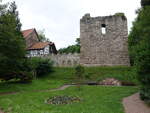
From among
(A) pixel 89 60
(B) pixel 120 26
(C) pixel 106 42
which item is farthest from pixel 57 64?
(B) pixel 120 26

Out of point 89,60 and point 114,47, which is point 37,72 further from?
point 114,47

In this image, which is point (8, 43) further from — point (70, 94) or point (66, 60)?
point (66, 60)

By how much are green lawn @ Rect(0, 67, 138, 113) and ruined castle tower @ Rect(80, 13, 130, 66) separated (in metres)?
2.49

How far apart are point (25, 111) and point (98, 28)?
24639 mm

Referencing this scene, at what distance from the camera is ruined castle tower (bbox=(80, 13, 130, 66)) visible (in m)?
30.1

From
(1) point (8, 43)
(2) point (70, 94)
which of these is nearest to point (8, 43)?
(1) point (8, 43)

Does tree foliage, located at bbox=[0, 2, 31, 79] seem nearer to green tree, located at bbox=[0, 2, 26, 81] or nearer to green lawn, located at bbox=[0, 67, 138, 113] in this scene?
green tree, located at bbox=[0, 2, 26, 81]

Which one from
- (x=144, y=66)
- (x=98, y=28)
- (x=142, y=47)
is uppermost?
(x=98, y=28)

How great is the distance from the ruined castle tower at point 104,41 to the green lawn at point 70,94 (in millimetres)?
2495

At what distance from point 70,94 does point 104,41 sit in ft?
61.1

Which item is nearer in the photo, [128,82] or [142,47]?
[142,47]

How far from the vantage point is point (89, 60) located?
31328 mm

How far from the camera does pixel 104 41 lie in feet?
101

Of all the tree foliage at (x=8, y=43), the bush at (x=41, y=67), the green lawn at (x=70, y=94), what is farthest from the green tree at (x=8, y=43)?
the bush at (x=41, y=67)
